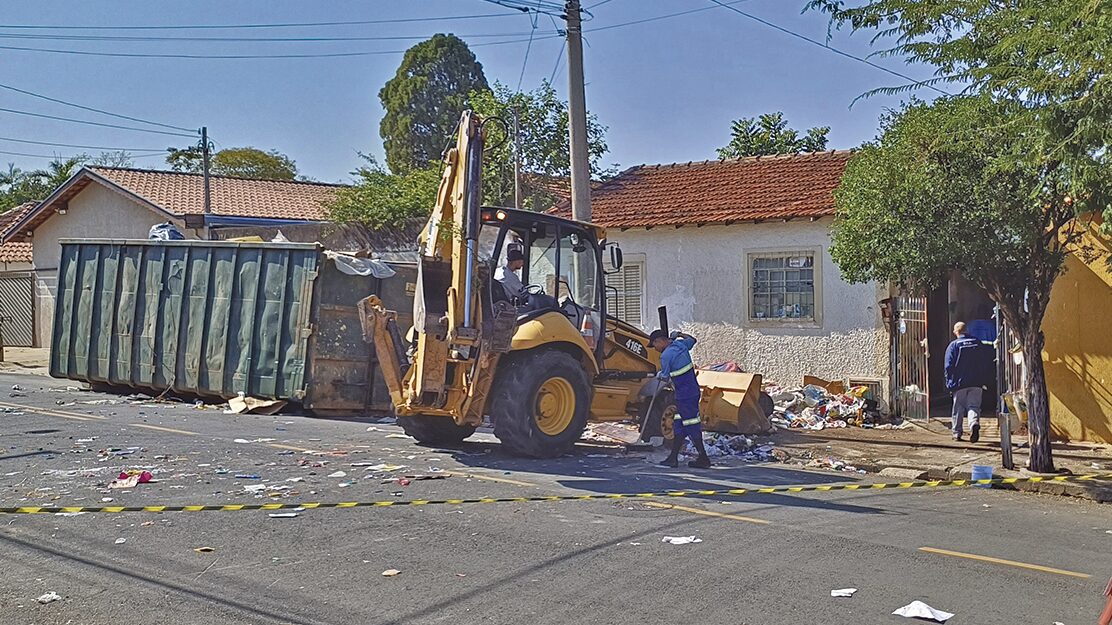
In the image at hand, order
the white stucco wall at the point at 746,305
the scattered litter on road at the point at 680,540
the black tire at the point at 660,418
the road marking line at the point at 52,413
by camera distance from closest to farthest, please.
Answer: the scattered litter on road at the point at 680,540, the black tire at the point at 660,418, the road marking line at the point at 52,413, the white stucco wall at the point at 746,305

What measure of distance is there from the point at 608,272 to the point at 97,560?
6.96 m

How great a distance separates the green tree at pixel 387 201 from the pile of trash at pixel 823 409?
33.7 ft

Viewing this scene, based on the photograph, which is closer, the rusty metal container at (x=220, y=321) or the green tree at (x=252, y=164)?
the rusty metal container at (x=220, y=321)

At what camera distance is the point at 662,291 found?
18.5 metres

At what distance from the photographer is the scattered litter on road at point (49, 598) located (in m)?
5.68

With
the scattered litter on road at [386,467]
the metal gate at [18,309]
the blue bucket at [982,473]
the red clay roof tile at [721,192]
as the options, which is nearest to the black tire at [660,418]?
the scattered litter on road at [386,467]

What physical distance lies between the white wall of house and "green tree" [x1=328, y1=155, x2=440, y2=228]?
6.44 meters

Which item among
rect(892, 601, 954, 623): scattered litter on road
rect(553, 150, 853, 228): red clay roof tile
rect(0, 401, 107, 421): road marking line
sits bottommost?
rect(892, 601, 954, 623): scattered litter on road

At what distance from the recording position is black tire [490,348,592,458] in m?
10.6

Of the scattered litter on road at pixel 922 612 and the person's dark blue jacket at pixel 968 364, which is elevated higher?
the person's dark blue jacket at pixel 968 364

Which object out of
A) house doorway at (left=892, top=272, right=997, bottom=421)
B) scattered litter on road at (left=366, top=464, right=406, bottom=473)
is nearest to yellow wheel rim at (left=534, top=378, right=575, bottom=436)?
scattered litter on road at (left=366, top=464, right=406, bottom=473)

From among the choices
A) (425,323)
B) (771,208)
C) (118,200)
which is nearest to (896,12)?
(425,323)

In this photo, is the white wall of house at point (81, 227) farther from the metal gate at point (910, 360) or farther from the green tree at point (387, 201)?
the metal gate at point (910, 360)

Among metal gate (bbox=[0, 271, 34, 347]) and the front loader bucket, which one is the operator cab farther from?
metal gate (bbox=[0, 271, 34, 347])
